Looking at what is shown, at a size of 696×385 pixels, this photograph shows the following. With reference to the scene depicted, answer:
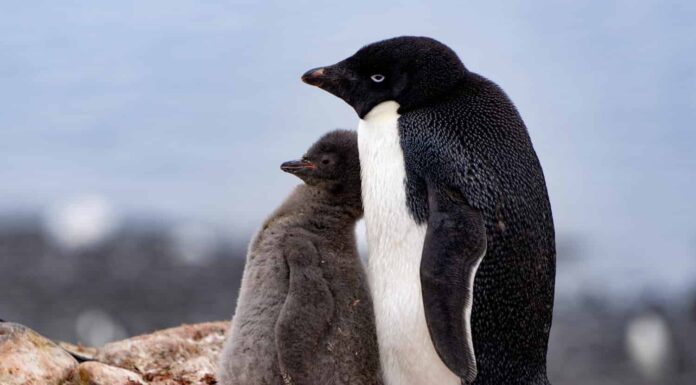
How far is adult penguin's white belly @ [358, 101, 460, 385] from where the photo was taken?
2979mm

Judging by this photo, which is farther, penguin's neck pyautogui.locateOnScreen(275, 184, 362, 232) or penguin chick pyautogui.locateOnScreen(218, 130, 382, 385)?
penguin's neck pyautogui.locateOnScreen(275, 184, 362, 232)

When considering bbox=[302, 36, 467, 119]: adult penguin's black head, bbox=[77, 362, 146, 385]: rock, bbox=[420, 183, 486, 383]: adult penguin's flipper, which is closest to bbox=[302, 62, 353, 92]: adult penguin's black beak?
bbox=[302, 36, 467, 119]: adult penguin's black head

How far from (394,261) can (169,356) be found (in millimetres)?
1940

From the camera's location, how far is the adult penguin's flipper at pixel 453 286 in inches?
110

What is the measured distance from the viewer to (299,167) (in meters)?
3.23

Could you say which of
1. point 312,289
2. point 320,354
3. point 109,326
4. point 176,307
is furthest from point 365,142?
point 176,307

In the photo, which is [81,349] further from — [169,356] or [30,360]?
[30,360]

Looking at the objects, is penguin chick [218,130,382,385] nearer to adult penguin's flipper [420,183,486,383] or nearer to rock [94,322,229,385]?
adult penguin's flipper [420,183,486,383]

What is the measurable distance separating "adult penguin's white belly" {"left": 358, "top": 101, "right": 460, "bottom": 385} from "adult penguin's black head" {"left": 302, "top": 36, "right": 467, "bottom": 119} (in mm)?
63

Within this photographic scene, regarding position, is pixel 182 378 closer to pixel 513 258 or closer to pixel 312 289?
pixel 312 289

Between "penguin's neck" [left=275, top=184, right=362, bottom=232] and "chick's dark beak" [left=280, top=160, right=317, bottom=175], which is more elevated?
"chick's dark beak" [left=280, top=160, right=317, bottom=175]

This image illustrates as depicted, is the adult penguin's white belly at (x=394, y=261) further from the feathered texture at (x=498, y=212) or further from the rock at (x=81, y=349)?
the rock at (x=81, y=349)

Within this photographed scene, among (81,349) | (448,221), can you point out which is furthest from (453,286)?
(81,349)

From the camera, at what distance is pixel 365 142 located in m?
3.17
